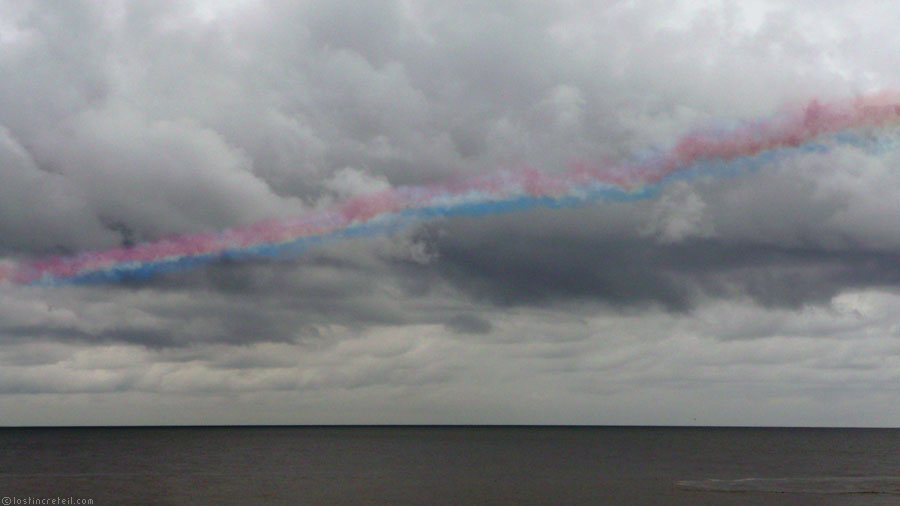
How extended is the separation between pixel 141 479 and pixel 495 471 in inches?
2811

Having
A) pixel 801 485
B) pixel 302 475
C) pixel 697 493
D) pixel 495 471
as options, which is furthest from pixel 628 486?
pixel 302 475

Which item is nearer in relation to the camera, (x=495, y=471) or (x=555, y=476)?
(x=555, y=476)

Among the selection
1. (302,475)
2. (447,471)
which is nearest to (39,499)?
(302,475)

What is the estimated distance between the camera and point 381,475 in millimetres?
160000

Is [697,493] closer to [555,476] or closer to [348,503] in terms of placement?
[555,476]

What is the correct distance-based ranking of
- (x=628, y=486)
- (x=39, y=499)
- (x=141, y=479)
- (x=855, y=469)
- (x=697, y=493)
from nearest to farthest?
1. (x=39, y=499)
2. (x=697, y=493)
3. (x=628, y=486)
4. (x=141, y=479)
5. (x=855, y=469)

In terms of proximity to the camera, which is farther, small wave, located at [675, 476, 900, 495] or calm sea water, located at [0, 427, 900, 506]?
small wave, located at [675, 476, 900, 495]

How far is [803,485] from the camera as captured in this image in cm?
13675

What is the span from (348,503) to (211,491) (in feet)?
95.3

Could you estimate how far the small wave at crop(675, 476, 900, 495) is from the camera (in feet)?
414

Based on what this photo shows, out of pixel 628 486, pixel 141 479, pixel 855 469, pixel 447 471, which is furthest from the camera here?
pixel 855 469

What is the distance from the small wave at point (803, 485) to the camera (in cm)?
12625

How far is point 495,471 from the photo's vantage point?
6841 inches

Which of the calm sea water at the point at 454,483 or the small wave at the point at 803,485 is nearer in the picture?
the calm sea water at the point at 454,483
